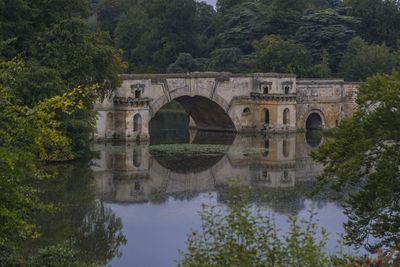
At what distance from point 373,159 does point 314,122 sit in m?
35.3

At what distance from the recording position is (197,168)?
35188 mm

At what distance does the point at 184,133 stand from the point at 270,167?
14.8m

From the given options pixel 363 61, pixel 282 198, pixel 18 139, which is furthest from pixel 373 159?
pixel 363 61

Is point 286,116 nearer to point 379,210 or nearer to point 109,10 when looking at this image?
point 379,210

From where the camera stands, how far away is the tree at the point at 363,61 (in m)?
57.7

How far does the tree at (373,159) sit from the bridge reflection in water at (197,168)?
8.87 meters

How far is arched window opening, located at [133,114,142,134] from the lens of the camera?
1720 inches

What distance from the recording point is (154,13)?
6475 cm

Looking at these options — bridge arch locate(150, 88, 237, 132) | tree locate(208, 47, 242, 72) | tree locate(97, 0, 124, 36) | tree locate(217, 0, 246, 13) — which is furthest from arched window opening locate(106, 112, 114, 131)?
tree locate(97, 0, 124, 36)

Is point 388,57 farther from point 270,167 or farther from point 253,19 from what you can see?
point 270,167

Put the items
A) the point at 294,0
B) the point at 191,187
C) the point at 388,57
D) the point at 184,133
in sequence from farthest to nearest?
the point at 294,0, the point at 388,57, the point at 184,133, the point at 191,187

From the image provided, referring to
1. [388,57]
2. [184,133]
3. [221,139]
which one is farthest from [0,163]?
[388,57]

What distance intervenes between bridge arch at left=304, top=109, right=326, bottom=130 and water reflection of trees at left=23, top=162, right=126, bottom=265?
79.6ft

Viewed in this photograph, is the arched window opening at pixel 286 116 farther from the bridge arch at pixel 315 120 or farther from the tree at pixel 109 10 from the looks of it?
the tree at pixel 109 10
